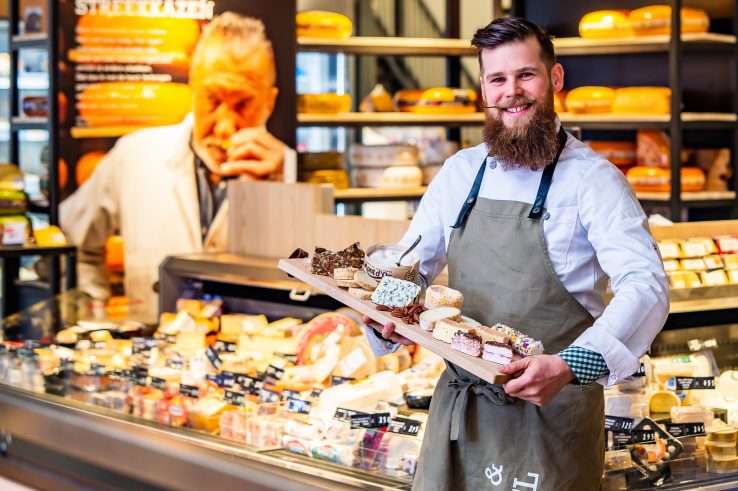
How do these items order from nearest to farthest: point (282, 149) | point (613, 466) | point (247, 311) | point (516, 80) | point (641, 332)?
1. point (641, 332)
2. point (516, 80)
3. point (613, 466)
4. point (247, 311)
5. point (282, 149)

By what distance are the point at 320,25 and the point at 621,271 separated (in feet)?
15.7

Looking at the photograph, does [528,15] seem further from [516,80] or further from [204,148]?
[516,80]

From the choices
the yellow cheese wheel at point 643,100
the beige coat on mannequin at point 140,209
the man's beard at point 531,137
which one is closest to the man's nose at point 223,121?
the beige coat on mannequin at point 140,209

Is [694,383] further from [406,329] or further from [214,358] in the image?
[214,358]

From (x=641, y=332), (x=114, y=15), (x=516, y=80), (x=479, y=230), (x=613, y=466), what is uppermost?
(x=114, y=15)

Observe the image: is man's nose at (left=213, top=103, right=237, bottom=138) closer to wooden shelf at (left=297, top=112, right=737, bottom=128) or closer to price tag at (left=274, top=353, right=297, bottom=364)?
wooden shelf at (left=297, top=112, right=737, bottom=128)

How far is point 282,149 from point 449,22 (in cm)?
139

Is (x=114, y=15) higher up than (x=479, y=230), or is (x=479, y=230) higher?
(x=114, y=15)

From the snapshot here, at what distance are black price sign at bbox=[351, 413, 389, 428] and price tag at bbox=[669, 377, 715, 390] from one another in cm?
75

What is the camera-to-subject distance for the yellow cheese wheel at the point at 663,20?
5.81 meters

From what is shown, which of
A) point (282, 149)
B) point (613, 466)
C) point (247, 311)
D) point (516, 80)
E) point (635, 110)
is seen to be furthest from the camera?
point (282, 149)

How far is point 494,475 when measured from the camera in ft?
6.96

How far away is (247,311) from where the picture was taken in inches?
181

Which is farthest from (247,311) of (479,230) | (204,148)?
(479,230)
